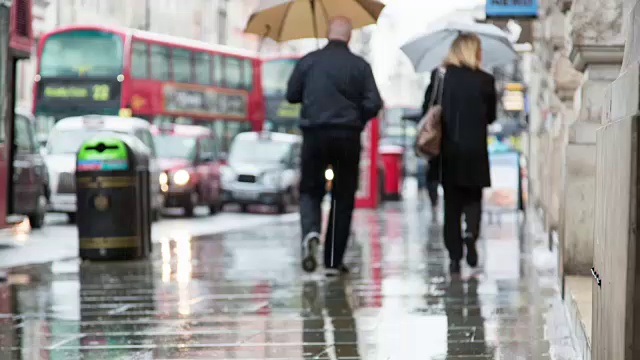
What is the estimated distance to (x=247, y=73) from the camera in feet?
119

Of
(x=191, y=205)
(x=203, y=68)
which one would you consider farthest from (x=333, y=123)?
(x=203, y=68)

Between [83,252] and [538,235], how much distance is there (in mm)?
5965

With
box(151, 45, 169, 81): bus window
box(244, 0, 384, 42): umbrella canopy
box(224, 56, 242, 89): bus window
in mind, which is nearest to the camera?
box(244, 0, 384, 42): umbrella canopy

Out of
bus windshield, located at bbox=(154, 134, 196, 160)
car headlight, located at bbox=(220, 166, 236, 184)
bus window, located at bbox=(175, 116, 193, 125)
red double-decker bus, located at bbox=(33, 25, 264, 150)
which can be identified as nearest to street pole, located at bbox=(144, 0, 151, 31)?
red double-decker bus, located at bbox=(33, 25, 264, 150)

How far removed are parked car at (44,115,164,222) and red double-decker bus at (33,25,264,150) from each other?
4681 millimetres

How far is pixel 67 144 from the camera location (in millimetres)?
24922

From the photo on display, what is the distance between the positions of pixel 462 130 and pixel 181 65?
72.5 feet

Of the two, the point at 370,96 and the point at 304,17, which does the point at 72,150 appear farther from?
the point at 370,96

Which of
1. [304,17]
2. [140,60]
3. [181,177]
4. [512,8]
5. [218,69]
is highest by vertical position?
[512,8]

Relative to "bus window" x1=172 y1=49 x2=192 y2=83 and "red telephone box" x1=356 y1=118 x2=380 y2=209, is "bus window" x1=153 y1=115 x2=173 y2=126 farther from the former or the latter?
"red telephone box" x1=356 y1=118 x2=380 y2=209

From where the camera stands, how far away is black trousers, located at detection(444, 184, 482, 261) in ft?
36.9

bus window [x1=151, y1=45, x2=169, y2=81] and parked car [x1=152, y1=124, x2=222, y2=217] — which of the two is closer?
parked car [x1=152, y1=124, x2=222, y2=217]

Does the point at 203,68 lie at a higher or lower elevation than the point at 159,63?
lower

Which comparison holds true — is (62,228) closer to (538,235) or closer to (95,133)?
(95,133)
